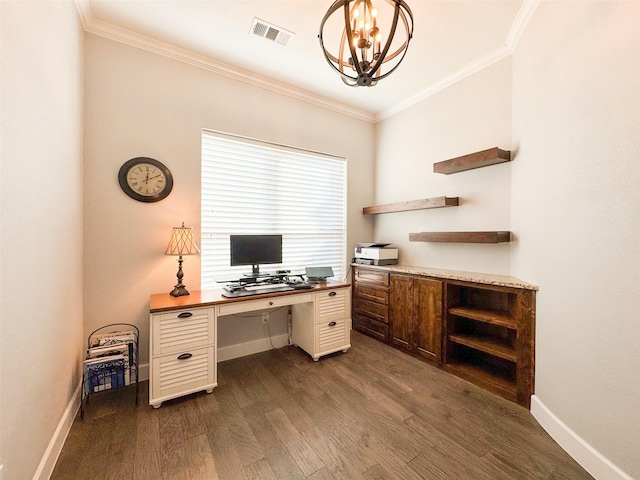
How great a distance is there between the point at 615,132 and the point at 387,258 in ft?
7.02

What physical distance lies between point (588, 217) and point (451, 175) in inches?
59.7

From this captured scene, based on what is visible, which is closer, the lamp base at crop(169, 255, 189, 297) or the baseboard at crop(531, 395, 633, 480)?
the baseboard at crop(531, 395, 633, 480)

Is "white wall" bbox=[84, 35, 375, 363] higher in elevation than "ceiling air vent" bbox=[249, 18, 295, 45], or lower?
lower

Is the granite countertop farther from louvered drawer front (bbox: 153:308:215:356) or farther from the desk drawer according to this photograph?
louvered drawer front (bbox: 153:308:215:356)

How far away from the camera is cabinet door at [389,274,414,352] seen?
278cm

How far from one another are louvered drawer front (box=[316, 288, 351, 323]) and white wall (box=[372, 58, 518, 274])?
1.08m

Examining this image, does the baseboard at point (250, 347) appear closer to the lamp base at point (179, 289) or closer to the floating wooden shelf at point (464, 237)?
the lamp base at point (179, 289)

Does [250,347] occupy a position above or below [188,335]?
below

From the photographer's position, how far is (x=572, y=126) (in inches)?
62.7

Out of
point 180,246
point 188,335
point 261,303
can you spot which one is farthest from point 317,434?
point 180,246

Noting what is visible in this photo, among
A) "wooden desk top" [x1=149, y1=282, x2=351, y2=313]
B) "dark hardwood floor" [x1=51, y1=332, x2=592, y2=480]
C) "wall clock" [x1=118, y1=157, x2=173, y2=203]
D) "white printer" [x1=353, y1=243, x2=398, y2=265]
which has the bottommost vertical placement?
"dark hardwood floor" [x1=51, y1=332, x2=592, y2=480]

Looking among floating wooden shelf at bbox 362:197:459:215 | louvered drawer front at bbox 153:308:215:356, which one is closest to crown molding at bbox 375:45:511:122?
floating wooden shelf at bbox 362:197:459:215

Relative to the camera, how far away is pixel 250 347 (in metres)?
2.81

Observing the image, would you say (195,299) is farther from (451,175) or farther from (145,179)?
(451,175)
